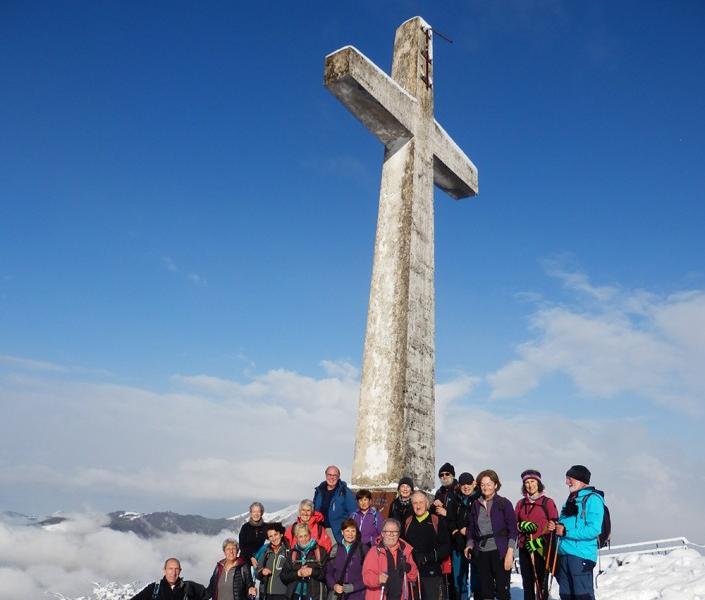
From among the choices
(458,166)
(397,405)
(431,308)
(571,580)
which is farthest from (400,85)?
(571,580)

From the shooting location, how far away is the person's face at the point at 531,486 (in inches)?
255

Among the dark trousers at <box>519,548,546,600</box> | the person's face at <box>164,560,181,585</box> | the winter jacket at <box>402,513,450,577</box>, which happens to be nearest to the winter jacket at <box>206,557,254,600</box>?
the person's face at <box>164,560,181,585</box>

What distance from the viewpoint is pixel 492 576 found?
6.14 metres

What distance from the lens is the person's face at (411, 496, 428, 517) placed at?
6.37m

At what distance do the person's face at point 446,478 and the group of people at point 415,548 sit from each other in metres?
0.10

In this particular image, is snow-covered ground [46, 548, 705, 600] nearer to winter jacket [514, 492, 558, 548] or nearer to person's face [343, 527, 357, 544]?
winter jacket [514, 492, 558, 548]

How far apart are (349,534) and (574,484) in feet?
7.08

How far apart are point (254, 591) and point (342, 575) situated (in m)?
1.43

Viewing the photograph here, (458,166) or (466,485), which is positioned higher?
(458,166)

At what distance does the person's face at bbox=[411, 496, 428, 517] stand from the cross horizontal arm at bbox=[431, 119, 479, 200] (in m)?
5.05

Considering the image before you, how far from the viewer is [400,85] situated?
29.6ft

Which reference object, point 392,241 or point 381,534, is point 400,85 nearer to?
point 392,241

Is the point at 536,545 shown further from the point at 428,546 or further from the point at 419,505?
the point at 419,505

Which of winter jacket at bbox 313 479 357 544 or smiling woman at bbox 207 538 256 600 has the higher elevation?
winter jacket at bbox 313 479 357 544
